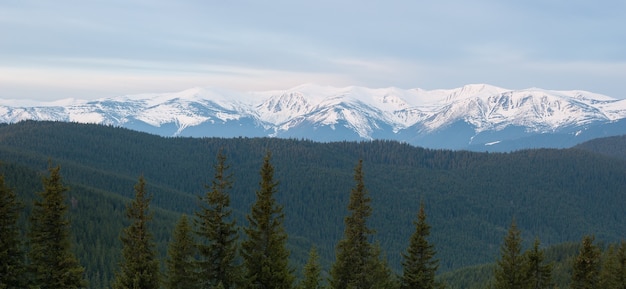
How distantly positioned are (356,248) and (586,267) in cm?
2225

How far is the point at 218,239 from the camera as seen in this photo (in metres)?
36.0

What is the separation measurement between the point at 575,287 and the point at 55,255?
41.1 m

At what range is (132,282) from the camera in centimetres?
3550

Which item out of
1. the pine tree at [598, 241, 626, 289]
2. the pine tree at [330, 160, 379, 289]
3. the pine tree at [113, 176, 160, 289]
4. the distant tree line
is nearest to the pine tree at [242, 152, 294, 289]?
the distant tree line

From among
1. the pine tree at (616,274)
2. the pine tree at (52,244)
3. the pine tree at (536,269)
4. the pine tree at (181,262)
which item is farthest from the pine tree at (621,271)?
the pine tree at (52,244)

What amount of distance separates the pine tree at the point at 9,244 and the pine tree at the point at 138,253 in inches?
220

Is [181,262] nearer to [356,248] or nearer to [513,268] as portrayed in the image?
[356,248]

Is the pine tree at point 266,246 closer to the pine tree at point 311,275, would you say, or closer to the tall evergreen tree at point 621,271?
the pine tree at point 311,275

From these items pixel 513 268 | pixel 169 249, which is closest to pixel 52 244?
pixel 169 249

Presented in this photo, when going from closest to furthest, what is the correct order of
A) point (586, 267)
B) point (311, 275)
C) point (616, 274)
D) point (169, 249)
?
point (169, 249) → point (311, 275) → point (586, 267) → point (616, 274)

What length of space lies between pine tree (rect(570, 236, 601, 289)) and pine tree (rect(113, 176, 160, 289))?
35.7 metres

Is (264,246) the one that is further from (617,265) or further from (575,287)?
(617,265)

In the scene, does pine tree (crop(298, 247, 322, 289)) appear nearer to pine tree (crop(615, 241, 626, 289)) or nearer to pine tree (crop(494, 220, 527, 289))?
pine tree (crop(494, 220, 527, 289))

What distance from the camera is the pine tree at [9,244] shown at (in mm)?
34031
